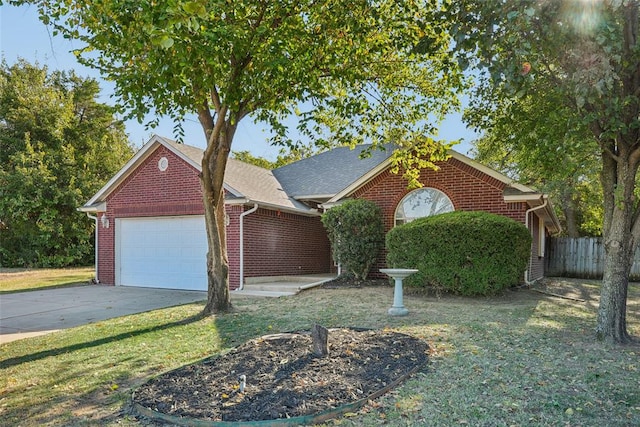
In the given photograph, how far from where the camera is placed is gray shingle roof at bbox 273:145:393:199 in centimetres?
1606

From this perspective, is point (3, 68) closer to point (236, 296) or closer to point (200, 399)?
point (236, 296)

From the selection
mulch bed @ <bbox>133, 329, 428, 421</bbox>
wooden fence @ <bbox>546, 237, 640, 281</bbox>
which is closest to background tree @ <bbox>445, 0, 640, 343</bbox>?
mulch bed @ <bbox>133, 329, 428, 421</bbox>

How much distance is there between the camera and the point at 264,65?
21.6 feet

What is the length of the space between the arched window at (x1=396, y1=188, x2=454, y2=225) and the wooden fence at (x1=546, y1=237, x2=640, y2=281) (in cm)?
927

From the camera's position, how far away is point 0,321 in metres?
8.31

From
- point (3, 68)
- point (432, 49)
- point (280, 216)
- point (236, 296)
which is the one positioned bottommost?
point (236, 296)

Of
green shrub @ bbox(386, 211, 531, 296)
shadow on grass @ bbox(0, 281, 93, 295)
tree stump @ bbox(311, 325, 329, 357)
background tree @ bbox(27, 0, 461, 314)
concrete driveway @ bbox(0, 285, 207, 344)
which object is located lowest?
shadow on grass @ bbox(0, 281, 93, 295)

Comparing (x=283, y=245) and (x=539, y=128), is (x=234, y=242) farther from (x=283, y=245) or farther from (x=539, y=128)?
(x=539, y=128)

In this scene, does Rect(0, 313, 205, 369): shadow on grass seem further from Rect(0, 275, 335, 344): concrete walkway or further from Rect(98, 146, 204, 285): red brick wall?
Rect(98, 146, 204, 285): red brick wall

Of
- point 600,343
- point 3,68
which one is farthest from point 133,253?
point 3,68

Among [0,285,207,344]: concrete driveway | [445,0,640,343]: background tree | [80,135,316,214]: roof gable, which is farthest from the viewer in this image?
[80,135,316,214]: roof gable

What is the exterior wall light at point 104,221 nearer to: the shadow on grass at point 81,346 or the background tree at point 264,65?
the background tree at point 264,65

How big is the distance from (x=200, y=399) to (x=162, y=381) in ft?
2.49

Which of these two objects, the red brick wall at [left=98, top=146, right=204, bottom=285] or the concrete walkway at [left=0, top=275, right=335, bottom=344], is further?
Result: the red brick wall at [left=98, top=146, right=204, bottom=285]
